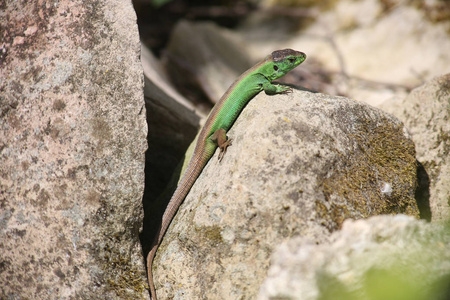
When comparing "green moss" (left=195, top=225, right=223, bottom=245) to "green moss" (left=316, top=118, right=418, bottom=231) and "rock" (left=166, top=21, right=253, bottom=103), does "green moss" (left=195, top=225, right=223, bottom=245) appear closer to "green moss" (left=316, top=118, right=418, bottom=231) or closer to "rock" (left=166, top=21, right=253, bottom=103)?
"green moss" (left=316, top=118, right=418, bottom=231)

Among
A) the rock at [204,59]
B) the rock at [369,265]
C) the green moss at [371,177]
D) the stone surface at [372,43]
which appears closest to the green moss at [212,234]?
the rock at [369,265]

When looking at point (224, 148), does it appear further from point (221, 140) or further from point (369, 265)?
point (369, 265)

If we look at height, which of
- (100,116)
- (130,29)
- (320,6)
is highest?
(130,29)

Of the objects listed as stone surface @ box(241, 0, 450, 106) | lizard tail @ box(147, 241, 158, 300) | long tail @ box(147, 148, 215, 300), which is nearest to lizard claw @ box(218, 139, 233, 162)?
long tail @ box(147, 148, 215, 300)

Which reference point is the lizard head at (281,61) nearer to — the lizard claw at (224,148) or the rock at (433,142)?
the lizard claw at (224,148)

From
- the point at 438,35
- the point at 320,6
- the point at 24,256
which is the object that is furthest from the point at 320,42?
the point at 24,256

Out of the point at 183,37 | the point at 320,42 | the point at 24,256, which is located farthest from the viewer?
the point at 320,42

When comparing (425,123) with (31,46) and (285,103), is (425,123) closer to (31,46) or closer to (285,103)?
(285,103)
